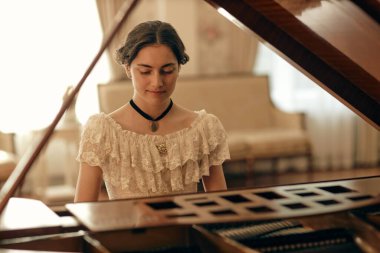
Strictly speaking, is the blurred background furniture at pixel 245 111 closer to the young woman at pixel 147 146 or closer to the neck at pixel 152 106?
the young woman at pixel 147 146

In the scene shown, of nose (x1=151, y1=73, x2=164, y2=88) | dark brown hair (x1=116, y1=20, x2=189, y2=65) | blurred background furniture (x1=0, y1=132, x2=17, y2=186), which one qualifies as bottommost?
blurred background furniture (x1=0, y1=132, x2=17, y2=186)

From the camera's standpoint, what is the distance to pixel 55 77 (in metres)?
6.61

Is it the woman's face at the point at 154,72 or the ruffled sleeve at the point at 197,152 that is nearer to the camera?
the woman's face at the point at 154,72

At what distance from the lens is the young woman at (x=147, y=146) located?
2.01 m

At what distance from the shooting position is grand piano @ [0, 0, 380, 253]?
1.38m

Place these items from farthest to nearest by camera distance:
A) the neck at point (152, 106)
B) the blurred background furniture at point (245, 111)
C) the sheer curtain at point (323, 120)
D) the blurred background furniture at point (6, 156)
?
the sheer curtain at point (323, 120) → the blurred background furniture at point (245, 111) → the blurred background furniture at point (6, 156) → the neck at point (152, 106)

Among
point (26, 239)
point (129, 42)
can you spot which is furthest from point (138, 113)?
point (26, 239)

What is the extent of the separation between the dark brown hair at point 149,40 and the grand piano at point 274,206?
51 centimetres

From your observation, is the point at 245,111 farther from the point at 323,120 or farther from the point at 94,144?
the point at 94,144

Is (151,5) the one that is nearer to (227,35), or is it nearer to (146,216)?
(227,35)

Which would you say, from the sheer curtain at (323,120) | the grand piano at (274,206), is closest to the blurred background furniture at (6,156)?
the sheer curtain at (323,120)

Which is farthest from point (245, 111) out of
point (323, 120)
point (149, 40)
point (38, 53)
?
point (149, 40)

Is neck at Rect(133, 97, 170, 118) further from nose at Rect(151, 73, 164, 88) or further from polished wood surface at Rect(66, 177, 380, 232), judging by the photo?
polished wood surface at Rect(66, 177, 380, 232)

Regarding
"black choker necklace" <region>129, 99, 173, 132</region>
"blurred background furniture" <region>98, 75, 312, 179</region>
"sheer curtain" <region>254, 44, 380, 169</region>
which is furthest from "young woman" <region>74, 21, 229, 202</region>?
"sheer curtain" <region>254, 44, 380, 169</region>
